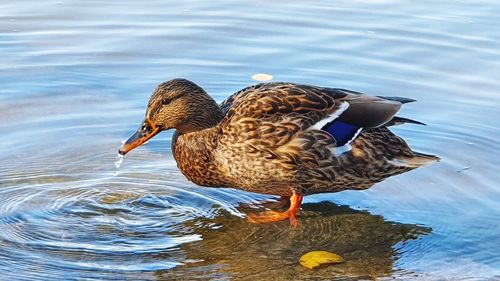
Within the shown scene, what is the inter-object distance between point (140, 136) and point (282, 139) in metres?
0.83

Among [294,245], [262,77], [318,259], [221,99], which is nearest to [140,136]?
[294,245]

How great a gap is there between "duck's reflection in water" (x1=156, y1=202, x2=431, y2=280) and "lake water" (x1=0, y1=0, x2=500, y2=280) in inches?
0.5

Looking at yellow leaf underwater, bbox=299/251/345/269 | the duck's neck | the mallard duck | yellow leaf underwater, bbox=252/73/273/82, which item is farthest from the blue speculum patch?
yellow leaf underwater, bbox=252/73/273/82

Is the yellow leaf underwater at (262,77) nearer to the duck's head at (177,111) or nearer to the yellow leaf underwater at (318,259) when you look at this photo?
the duck's head at (177,111)

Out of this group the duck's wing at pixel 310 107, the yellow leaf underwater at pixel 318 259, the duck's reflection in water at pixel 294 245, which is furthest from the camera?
the duck's wing at pixel 310 107

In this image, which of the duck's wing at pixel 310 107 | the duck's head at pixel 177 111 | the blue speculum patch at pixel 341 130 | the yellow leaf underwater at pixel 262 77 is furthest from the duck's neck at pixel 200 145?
the yellow leaf underwater at pixel 262 77

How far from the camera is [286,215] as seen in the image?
6.27 metres

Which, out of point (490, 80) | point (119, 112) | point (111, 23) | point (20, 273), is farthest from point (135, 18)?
point (20, 273)

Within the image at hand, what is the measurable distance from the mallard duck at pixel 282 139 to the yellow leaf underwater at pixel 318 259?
57 cm

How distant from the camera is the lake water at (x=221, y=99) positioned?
5562 mm

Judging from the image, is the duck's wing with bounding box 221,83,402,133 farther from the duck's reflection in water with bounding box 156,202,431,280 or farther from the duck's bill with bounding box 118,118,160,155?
the duck's reflection in water with bounding box 156,202,431,280

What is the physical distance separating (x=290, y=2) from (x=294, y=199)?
4312mm

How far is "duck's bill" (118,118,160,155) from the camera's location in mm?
6062

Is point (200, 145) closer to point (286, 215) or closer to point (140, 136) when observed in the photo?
point (140, 136)
